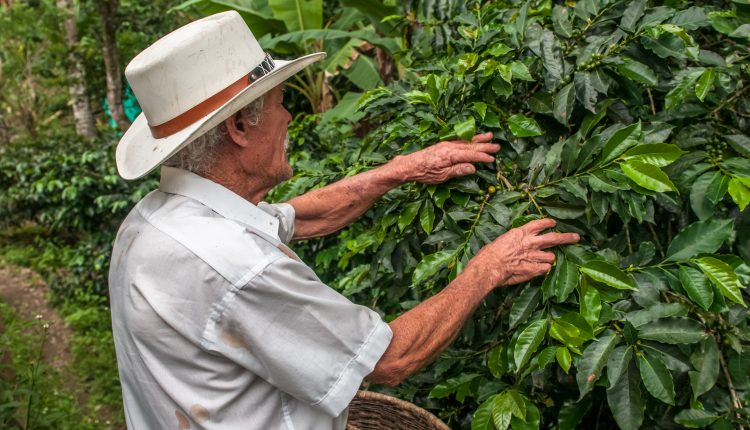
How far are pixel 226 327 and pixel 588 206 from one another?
92 centimetres

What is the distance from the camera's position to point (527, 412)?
5.24ft

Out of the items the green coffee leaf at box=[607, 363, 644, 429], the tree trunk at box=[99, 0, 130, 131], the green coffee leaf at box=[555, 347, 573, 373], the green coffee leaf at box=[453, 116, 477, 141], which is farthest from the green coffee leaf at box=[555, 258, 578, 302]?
the tree trunk at box=[99, 0, 130, 131]

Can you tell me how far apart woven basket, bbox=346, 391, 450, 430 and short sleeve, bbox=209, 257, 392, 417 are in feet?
1.72

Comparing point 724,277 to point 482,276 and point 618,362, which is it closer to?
point 618,362

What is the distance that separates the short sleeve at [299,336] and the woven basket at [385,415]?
20.7 inches

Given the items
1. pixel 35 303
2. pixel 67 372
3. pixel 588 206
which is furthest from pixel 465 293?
pixel 35 303

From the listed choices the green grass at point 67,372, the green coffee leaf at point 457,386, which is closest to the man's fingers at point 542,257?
the green coffee leaf at point 457,386

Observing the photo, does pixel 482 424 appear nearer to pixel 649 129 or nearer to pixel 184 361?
pixel 184 361

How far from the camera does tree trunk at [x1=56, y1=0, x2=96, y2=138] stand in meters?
6.96

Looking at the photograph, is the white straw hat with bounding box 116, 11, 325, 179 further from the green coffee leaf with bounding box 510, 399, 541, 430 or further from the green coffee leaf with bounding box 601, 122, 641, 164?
the green coffee leaf with bounding box 510, 399, 541, 430

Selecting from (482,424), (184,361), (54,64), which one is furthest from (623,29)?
(54,64)

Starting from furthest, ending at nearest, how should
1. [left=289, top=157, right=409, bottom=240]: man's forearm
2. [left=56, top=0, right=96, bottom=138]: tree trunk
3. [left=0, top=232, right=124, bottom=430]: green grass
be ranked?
[left=56, top=0, right=96, bottom=138]: tree trunk < [left=0, top=232, right=124, bottom=430]: green grass < [left=289, top=157, right=409, bottom=240]: man's forearm

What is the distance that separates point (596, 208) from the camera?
155 cm

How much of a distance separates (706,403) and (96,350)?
180 inches
